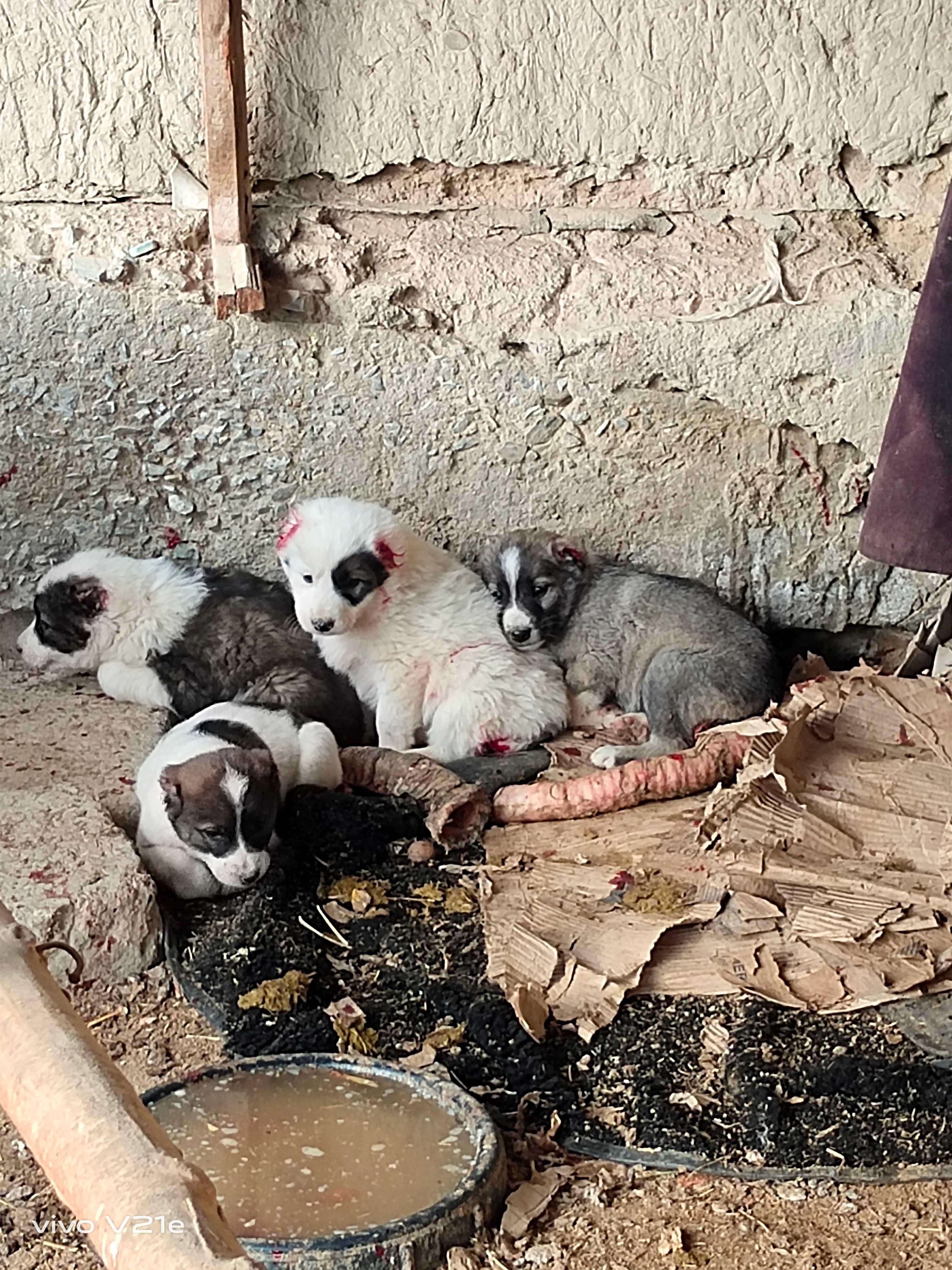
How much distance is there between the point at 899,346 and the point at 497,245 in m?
1.41

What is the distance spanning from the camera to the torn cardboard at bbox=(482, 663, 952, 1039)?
3.52m

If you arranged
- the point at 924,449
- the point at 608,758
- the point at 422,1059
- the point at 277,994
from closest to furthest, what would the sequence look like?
the point at 924,449 → the point at 422,1059 → the point at 277,994 → the point at 608,758

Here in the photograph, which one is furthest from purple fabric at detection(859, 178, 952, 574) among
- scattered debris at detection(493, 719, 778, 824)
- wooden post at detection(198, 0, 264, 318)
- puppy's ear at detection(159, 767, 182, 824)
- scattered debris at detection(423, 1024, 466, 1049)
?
wooden post at detection(198, 0, 264, 318)

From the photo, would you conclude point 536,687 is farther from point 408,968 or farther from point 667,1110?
point 667,1110

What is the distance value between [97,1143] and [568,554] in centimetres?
372

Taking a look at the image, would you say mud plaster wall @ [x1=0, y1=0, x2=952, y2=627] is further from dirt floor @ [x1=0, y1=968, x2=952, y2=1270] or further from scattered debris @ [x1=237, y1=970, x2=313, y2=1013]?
dirt floor @ [x1=0, y1=968, x2=952, y2=1270]

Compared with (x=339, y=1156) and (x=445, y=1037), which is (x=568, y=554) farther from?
(x=339, y=1156)

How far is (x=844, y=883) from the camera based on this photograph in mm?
3658

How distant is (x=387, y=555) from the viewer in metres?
4.89

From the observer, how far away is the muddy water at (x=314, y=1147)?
2.71m

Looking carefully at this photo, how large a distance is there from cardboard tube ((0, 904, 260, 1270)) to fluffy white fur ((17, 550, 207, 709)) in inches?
129

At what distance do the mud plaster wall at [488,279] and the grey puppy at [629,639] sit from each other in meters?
0.29

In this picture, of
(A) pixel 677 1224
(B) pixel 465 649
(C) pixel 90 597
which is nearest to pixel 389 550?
(B) pixel 465 649

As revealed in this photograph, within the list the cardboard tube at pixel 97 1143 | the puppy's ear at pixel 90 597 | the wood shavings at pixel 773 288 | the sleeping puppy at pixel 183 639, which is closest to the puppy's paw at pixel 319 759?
the sleeping puppy at pixel 183 639
